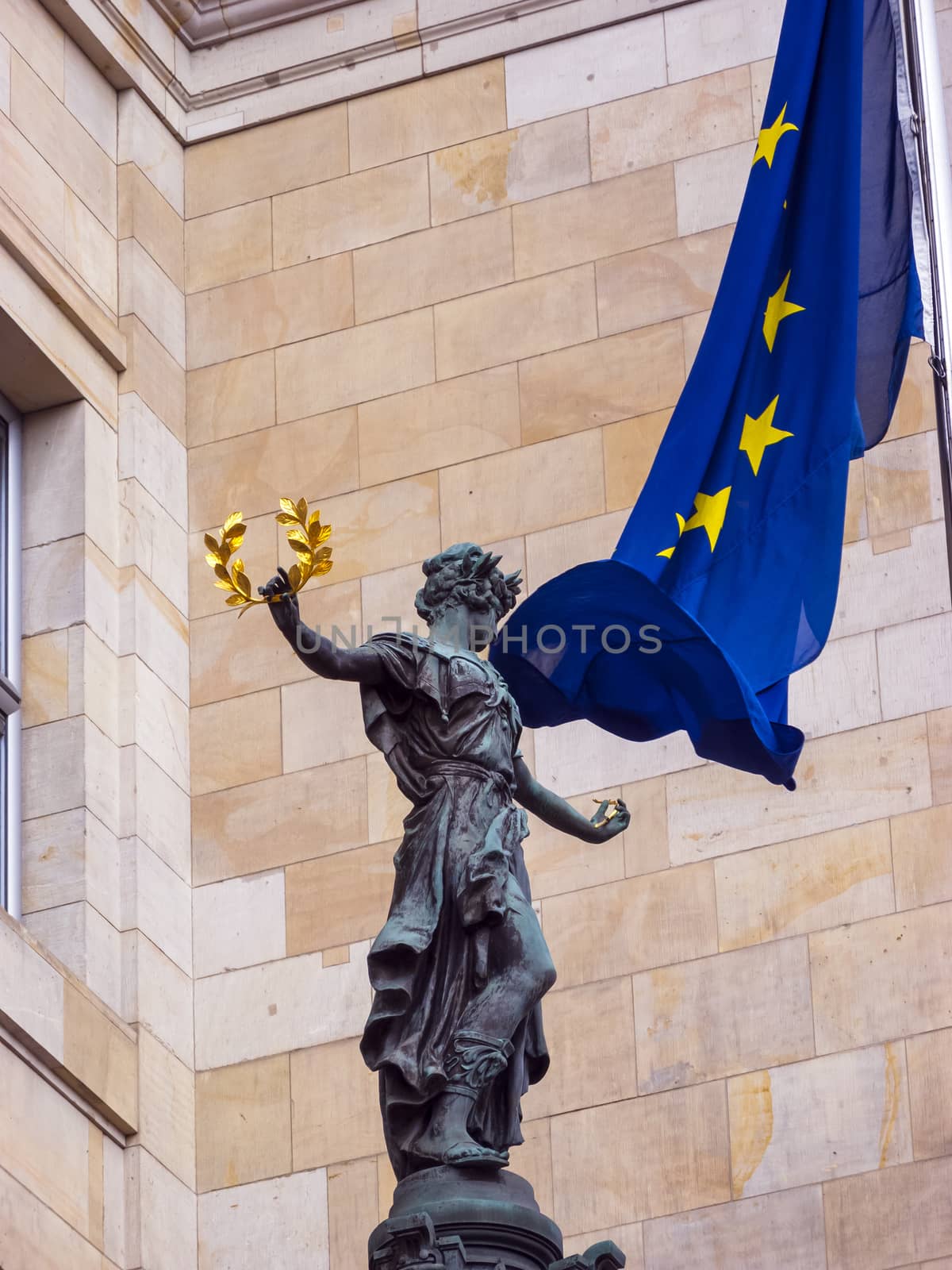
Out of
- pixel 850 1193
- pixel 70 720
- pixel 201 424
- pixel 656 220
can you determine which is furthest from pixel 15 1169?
pixel 656 220

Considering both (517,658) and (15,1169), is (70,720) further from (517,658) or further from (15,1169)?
(517,658)

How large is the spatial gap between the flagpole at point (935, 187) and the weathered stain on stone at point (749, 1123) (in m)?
2.91

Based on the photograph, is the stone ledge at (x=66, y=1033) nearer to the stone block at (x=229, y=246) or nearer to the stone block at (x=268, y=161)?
the stone block at (x=229, y=246)

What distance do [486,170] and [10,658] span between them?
415 cm

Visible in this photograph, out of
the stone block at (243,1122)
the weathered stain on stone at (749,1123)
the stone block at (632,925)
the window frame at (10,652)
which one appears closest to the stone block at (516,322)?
the window frame at (10,652)

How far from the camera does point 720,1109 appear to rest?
52.8 feet

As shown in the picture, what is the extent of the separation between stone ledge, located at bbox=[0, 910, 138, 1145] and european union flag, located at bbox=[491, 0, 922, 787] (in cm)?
345

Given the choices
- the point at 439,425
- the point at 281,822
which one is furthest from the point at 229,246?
the point at 281,822

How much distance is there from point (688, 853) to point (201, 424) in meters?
4.40

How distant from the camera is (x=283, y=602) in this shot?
36.5ft

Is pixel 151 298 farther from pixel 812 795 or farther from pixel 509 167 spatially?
pixel 812 795

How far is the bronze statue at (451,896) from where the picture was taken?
11.1 m

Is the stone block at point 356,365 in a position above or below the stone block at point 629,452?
above

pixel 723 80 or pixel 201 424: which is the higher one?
pixel 723 80
